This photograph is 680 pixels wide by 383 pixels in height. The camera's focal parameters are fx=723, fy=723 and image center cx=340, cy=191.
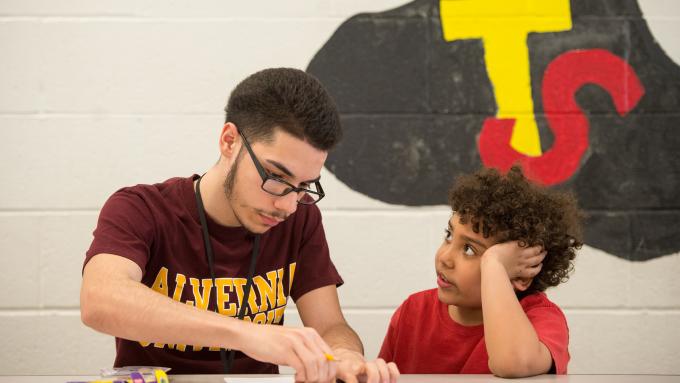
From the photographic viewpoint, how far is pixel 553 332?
5.18ft

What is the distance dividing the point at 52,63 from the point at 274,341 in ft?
5.35

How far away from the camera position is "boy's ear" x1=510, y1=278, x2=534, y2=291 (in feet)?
5.65

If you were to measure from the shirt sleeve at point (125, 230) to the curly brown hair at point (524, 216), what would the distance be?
74 centimetres

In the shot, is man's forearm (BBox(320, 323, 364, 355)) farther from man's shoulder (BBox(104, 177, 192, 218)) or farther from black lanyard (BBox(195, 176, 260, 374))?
man's shoulder (BBox(104, 177, 192, 218))

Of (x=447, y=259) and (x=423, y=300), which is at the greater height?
(x=447, y=259)

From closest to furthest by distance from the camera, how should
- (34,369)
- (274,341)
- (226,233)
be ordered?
(274,341) → (226,233) → (34,369)

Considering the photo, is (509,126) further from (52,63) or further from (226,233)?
(52,63)

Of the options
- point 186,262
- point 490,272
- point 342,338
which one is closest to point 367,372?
point 342,338

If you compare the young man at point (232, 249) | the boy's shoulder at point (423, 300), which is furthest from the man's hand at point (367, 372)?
the boy's shoulder at point (423, 300)

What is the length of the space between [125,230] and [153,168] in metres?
0.95

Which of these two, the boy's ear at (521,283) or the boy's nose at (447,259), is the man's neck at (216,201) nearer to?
the boy's nose at (447,259)

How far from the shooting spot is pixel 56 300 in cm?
243

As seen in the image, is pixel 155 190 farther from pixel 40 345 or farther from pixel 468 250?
pixel 40 345

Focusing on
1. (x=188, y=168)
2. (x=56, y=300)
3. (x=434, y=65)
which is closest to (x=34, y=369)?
(x=56, y=300)
